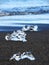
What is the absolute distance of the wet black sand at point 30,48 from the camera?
8.07ft

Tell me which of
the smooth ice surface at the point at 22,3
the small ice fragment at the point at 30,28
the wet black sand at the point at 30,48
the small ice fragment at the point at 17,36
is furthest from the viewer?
the smooth ice surface at the point at 22,3

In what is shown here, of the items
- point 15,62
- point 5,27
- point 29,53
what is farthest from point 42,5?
point 15,62

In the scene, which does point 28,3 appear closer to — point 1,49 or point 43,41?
point 43,41

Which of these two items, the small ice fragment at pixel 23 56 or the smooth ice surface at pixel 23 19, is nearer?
the small ice fragment at pixel 23 56

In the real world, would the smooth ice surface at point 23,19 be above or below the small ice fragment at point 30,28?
above

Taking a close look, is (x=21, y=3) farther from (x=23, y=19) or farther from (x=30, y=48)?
(x=30, y=48)

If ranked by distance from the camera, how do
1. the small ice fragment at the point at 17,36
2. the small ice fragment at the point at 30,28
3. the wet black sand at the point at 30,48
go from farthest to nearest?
the small ice fragment at the point at 30,28
the small ice fragment at the point at 17,36
the wet black sand at the point at 30,48

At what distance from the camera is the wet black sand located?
246 cm

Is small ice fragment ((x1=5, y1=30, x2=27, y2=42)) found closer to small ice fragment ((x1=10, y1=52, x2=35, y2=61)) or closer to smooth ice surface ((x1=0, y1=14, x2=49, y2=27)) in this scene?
smooth ice surface ((x1=0, y1=14, x2=49, y2=27))

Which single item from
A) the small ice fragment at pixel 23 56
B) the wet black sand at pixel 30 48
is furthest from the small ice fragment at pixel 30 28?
the small ice fragment at pixel 23 56

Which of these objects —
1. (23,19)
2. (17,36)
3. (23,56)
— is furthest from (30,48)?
(23,19)

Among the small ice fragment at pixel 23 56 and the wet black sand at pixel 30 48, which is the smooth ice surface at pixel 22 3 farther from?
the small ice fragment at pixel 23 56

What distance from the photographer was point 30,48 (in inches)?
110

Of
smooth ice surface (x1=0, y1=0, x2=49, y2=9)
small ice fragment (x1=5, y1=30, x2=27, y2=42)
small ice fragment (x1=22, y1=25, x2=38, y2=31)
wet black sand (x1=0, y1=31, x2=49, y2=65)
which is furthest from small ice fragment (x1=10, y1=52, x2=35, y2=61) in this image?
smooth ice surface (x1=0, y1=0, x2=49, y2=9)
